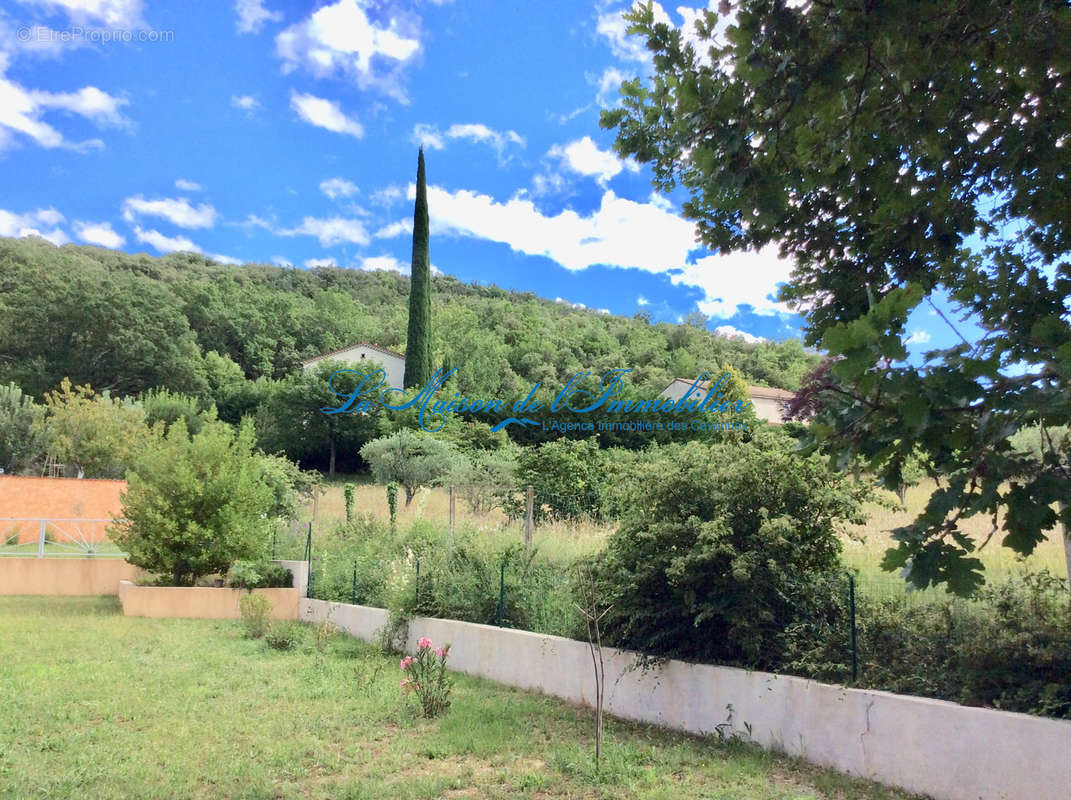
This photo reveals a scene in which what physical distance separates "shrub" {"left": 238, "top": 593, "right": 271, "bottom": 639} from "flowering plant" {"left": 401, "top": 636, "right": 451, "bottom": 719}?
5.19 metres

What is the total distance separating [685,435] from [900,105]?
88.4 feet

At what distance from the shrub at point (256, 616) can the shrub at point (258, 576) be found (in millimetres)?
2254

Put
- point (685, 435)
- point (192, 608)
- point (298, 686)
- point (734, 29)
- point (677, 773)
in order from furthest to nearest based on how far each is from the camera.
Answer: point (685, 435) → point (192, 608) → point (298, 686) → point (677, 773) → point (734, 29)

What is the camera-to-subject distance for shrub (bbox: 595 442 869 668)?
243 inches

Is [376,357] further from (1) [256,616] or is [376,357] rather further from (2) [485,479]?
(1) [256,616]

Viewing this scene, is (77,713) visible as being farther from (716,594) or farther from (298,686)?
(716,594)

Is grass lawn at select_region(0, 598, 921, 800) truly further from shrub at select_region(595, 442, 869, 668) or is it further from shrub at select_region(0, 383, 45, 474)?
shrub at select_region(0, 383, 45, 474)

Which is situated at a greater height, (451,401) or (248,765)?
(451,401)

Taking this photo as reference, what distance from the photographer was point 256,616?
11648mm

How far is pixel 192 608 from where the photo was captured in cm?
1396

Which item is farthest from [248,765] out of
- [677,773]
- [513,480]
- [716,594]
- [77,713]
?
[513,480]

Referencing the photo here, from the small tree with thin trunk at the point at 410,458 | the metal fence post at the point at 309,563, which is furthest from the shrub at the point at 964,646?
the small tree with thin trunk at the point at 410,458

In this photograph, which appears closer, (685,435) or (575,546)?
(575,546)

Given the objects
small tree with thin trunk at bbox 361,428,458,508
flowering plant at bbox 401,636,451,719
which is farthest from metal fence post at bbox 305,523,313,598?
small tree with thin trunk at bbox 361,428,458,508
